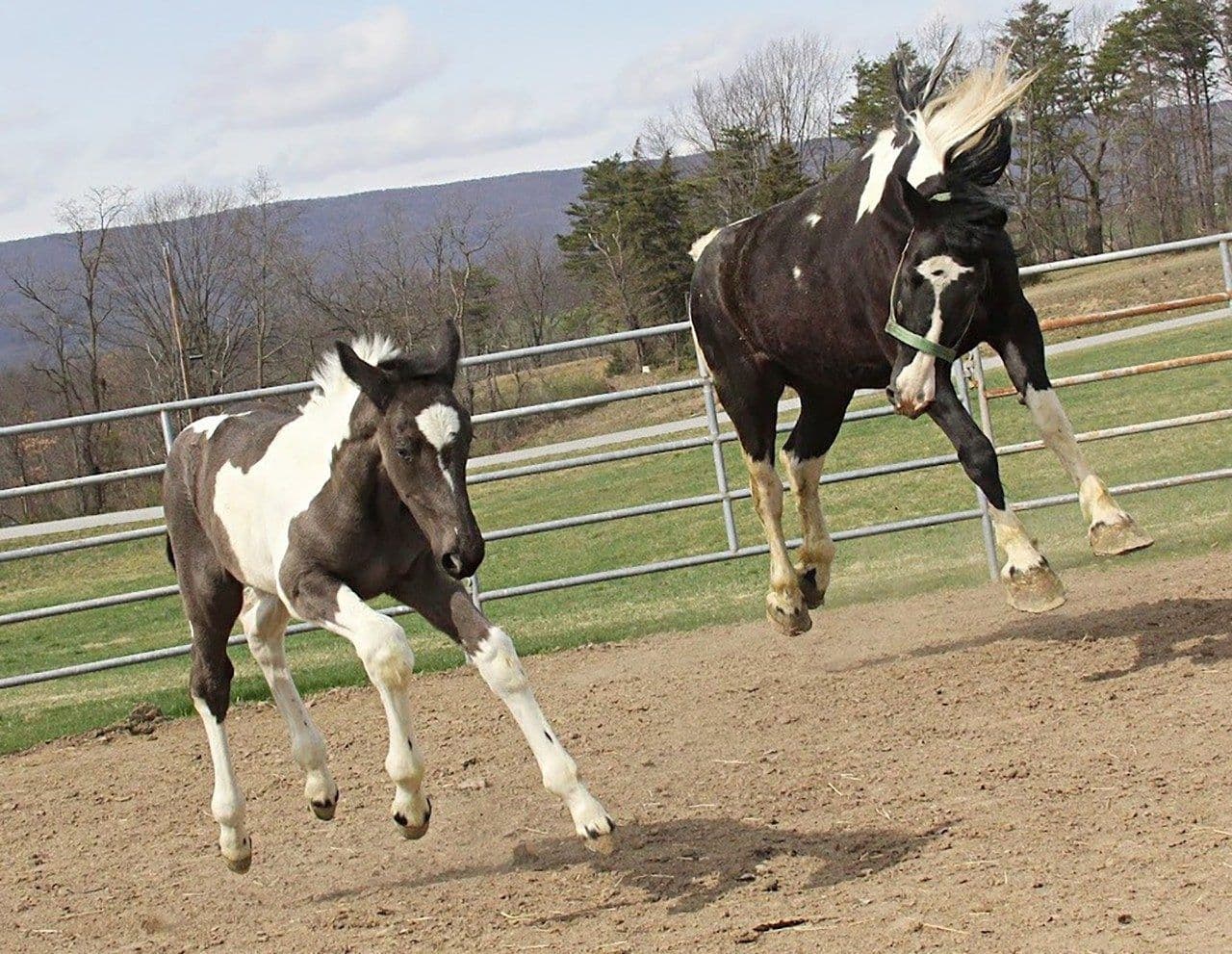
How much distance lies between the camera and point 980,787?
4973 mm

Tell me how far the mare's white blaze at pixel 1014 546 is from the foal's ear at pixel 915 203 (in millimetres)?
1219

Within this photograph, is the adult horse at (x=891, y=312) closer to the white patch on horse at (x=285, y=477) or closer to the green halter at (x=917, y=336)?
the green halter at (x=917, y=336)

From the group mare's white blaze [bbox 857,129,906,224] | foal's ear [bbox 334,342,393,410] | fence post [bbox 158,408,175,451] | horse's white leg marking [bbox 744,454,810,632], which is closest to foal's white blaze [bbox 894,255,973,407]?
mare's white blaze [bbox 857,129,906,224]

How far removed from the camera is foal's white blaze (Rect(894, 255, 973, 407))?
239 inches

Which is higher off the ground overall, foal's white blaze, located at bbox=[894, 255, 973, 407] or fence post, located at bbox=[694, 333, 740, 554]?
foal's white blaze, located at bbox=[894, 255, 973, 407]

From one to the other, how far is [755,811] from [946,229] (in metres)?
2.43

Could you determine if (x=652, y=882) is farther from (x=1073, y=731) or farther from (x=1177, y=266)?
(x=1177, y=266)

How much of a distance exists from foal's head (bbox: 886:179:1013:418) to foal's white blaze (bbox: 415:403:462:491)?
214 centimetres

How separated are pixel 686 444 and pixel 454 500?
4.87m

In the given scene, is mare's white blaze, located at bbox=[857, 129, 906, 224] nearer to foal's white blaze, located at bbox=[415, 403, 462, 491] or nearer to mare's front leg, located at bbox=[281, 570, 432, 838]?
foal's white blaze, located at bbox=[415, 403, 462, 491]

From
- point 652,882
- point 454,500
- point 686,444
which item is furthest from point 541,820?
point 686,444

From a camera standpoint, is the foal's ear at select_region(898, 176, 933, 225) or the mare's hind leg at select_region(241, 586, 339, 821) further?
the foal's ear at select_region(898, 176, 933, 225)

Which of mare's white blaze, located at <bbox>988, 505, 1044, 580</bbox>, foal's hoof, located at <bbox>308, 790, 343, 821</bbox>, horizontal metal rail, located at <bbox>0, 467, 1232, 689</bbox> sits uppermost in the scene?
mare's white blaze, located at <bbox>988, 505, 1044, 580</bbox>

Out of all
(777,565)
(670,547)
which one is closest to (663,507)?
(777,565)
